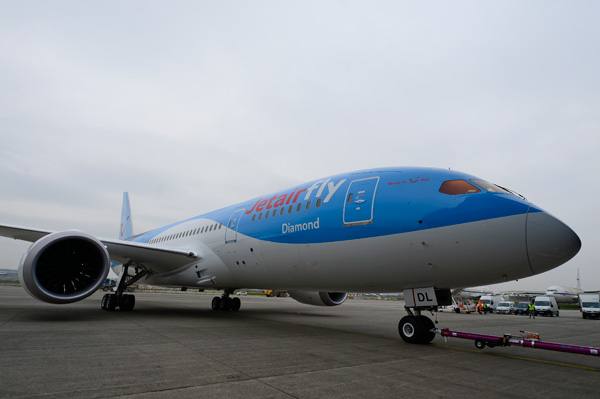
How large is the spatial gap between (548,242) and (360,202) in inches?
122

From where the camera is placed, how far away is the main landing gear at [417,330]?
680 centimetres

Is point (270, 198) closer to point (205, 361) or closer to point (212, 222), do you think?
point (212, 222)

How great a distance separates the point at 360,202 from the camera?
7180 millimetres

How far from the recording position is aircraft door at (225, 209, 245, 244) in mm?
10598

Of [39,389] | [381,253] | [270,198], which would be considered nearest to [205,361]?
[39,389]

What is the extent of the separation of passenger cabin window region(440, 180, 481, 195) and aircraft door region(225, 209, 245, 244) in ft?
19.9

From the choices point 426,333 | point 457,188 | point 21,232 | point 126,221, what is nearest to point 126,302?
point 21,232

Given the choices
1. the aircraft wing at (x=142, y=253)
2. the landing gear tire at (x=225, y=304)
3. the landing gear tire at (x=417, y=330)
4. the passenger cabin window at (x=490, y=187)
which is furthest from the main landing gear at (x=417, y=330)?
the landing gear tire at (x=225, y=304)

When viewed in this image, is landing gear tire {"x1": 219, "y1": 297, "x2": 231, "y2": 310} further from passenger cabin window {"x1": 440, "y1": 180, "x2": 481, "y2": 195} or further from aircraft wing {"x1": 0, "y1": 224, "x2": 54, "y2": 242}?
passenger cabin window {"x1": 440, "y1": 180, "x2": 481, "y2": 195}

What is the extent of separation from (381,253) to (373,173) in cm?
187

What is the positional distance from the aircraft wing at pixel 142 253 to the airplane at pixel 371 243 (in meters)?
0.07

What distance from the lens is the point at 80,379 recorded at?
3922 millimetres

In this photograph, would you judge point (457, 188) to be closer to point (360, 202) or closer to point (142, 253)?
point (360, 202)

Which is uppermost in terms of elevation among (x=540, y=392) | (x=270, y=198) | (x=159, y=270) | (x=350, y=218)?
(x=270, y=198)
